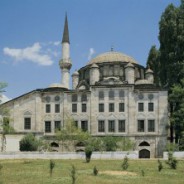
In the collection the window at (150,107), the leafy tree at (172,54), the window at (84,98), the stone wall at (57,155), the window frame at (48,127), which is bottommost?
the stone wall at (57,155)

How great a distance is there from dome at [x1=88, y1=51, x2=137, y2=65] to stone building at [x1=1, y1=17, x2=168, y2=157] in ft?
12.6

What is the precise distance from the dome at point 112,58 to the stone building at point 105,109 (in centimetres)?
383

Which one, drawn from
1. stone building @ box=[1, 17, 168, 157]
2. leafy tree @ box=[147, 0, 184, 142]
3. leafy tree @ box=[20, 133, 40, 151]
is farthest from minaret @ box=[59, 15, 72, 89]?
leafy tree @ box=[20, 133, 40, 151]

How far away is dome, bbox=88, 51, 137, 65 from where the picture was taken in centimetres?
5728

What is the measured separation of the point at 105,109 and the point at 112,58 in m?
10.2

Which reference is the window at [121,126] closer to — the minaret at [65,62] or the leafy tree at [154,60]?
the leafy tree at [154,60]

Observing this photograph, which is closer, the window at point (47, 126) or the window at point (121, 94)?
the window at point (121, 94)

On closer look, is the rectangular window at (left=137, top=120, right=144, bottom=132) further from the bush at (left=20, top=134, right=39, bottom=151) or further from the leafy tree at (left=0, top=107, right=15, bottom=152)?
the leafy tree at (left=0, top=107, right=15, bottom=152)

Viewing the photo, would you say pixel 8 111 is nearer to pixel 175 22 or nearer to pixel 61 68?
pixel 61 68

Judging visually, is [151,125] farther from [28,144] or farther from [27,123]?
[27,123]

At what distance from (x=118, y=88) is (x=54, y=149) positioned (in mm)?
11042

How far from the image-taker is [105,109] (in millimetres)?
50250

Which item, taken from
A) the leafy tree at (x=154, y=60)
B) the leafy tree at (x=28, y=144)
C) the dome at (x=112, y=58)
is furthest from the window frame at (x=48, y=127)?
the leafy tree at (x=154, y=60)

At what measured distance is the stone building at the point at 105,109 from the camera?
49.3 meters
